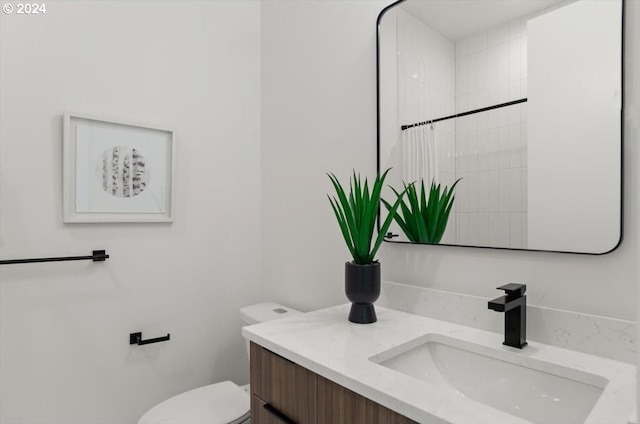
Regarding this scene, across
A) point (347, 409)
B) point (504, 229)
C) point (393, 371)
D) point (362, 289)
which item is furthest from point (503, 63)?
point (347, 409)

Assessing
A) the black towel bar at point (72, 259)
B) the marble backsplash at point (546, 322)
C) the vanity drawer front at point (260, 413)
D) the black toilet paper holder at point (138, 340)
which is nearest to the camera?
the marble backsplash at point (546, 322)

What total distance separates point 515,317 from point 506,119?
542 millimetres

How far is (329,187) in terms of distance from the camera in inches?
63.0

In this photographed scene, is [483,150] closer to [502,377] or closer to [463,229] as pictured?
[463,229]

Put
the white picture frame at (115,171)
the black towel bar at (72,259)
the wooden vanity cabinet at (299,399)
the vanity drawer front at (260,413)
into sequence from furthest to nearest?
the white picture frame at (115,171) < the black towel bar at (72,259) < the vanity drawer front at (260,413) < the wooden vanity cabinet at (299,399)

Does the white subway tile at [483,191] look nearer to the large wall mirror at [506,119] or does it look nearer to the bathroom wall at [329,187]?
the large wall mirror at [506,119]

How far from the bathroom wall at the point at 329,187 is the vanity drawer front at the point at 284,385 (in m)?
0.54

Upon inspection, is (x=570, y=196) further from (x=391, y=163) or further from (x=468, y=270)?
(x=391, y=163)

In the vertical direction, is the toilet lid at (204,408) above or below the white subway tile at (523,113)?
below

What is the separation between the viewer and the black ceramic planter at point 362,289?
3.71ft

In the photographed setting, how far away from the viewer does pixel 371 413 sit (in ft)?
2.45

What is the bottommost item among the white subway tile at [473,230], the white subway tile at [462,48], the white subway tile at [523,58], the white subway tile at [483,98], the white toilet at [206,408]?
the white toilet at [206,408]

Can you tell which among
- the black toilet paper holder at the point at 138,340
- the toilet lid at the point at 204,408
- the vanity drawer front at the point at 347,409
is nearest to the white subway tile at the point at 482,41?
the vanity drawer front at the point at 347,409

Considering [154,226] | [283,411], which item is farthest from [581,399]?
[154,226]
